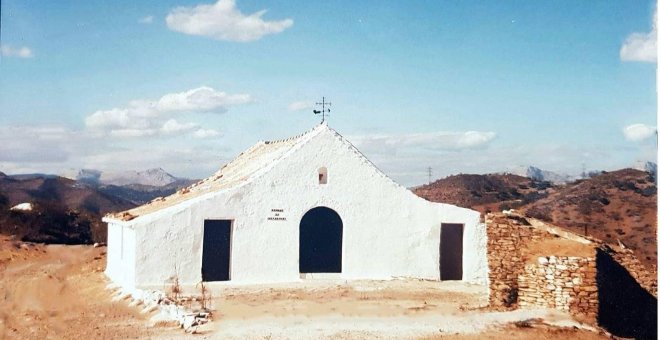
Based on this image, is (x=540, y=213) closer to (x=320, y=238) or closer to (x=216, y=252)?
(x=320, y=238)

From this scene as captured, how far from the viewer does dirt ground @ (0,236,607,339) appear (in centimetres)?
1311

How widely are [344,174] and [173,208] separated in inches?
203

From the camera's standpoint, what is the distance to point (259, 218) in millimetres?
18547

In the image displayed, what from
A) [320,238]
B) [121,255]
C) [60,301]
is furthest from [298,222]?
[60,301]

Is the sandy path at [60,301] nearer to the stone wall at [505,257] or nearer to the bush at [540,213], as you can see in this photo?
the stone wall at [505,257]

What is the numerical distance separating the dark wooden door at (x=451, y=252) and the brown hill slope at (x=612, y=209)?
425 inches

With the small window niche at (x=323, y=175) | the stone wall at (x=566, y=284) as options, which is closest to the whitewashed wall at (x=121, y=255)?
the small window niche at (x=323, y=175)

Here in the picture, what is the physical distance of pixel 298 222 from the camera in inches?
746

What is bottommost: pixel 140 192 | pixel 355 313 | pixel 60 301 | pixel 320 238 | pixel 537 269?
pixel 60 301

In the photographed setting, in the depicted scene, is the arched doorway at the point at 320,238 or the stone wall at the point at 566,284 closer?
the stone wall at the point at 566,284

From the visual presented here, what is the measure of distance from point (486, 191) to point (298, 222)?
3586cm

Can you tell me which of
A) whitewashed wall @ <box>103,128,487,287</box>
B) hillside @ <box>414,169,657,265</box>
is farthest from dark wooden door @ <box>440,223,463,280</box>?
Answer: hillside @ <box>414,169,657,265</box>

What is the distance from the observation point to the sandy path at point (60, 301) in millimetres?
A: 13367

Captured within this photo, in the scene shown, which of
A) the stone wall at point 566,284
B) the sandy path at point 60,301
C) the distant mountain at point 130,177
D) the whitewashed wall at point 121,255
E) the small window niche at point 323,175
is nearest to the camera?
the sandy path at point 60,301
